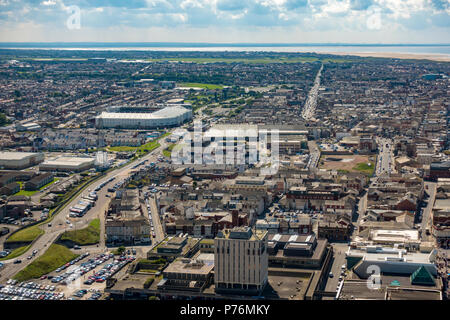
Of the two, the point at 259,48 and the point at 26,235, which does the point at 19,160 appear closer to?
the point at 26,235

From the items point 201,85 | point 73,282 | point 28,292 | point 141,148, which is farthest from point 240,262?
point 201,85

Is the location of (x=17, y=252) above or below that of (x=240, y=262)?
below

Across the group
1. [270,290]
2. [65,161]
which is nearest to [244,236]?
[270,290]

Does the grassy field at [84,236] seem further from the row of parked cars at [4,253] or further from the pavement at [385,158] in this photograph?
the pavement at [385,158]

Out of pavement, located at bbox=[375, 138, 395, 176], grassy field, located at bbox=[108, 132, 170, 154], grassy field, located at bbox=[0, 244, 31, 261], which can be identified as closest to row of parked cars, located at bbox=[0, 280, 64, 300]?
grassy field, located at bbox=[0, 244, 31, 261]

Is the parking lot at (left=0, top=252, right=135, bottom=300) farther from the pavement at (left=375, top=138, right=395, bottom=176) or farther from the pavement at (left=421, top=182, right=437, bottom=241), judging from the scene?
the pavement at (left=375, top=138, right=395, bottom=176)
